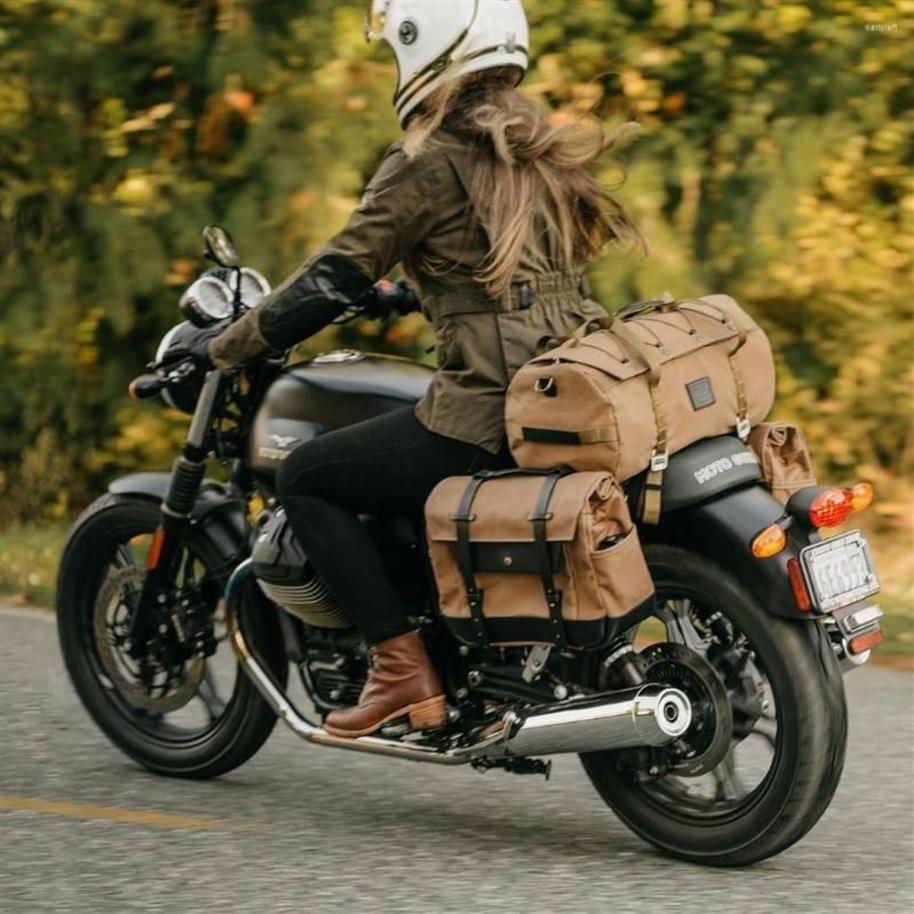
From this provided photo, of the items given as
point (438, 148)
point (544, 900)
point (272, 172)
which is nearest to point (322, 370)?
point (438, 148)

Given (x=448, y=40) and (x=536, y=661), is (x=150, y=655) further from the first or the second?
(x=448, y=40)

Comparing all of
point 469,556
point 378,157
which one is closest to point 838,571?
point 469,556

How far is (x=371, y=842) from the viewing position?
16.6ft

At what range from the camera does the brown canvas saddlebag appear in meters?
4.60

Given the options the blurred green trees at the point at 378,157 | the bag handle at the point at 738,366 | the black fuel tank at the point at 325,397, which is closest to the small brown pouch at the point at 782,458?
the bag handle at the point at 738,366

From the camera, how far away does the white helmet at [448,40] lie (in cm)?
486

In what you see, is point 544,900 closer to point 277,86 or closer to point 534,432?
point 534,432

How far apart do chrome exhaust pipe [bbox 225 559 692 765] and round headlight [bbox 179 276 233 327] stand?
115 cm

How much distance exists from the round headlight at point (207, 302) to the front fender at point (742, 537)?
142 cm

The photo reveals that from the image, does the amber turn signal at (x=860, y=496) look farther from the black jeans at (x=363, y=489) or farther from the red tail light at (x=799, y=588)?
the black jeans at (x=363, y=489)

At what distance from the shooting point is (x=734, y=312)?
502 cm

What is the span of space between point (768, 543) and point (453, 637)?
92cm

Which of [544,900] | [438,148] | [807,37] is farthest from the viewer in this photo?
[807,37]

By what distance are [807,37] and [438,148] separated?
4.97 metres
